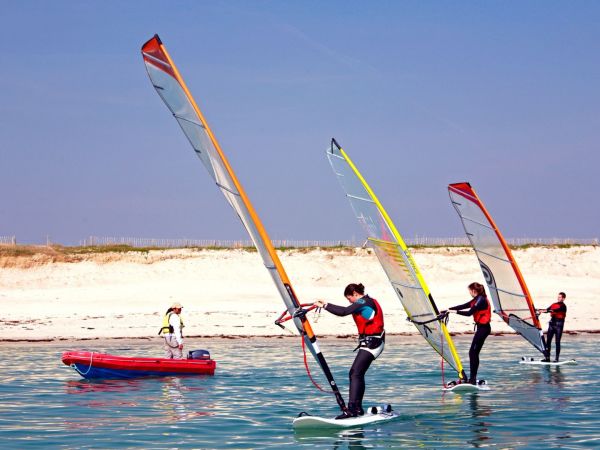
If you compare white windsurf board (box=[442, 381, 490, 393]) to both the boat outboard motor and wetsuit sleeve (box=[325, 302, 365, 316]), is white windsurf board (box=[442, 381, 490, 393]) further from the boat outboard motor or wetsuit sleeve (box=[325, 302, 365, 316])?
the boat outboard motor

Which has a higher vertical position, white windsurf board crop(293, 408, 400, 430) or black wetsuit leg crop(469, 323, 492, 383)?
black wetsuit leg crop(469, 323, 492, 383)

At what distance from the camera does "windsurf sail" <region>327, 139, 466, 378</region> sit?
42.4 ft

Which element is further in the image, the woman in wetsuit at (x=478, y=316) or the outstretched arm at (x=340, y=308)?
the woman in wetsuit at (x=478, y=316)

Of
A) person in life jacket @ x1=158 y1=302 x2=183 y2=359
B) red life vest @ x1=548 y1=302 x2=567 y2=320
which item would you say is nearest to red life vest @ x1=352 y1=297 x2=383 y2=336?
person in life jacket @ x1=158 y1=302 x2=183 y2=359

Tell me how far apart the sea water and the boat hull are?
0.19 metres

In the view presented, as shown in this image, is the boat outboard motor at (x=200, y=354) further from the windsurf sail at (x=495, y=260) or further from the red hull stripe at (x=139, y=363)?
the windsurf sail at (x=495, y=260)

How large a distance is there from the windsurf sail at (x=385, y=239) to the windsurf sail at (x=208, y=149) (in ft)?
10.0

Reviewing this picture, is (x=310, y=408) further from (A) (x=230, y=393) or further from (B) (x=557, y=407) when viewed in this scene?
(B) (x=557, y=407)

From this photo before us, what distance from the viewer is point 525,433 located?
1127 centimetres

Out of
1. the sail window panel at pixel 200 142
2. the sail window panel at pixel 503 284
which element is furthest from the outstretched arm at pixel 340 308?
the sail window panel at pixel 503 284

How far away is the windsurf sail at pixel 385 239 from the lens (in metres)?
12.9

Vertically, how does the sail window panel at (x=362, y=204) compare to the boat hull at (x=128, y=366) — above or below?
above

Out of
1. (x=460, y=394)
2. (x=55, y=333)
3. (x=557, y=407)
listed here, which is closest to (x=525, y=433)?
(x=557, y=407)

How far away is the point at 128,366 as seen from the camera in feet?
56.3
